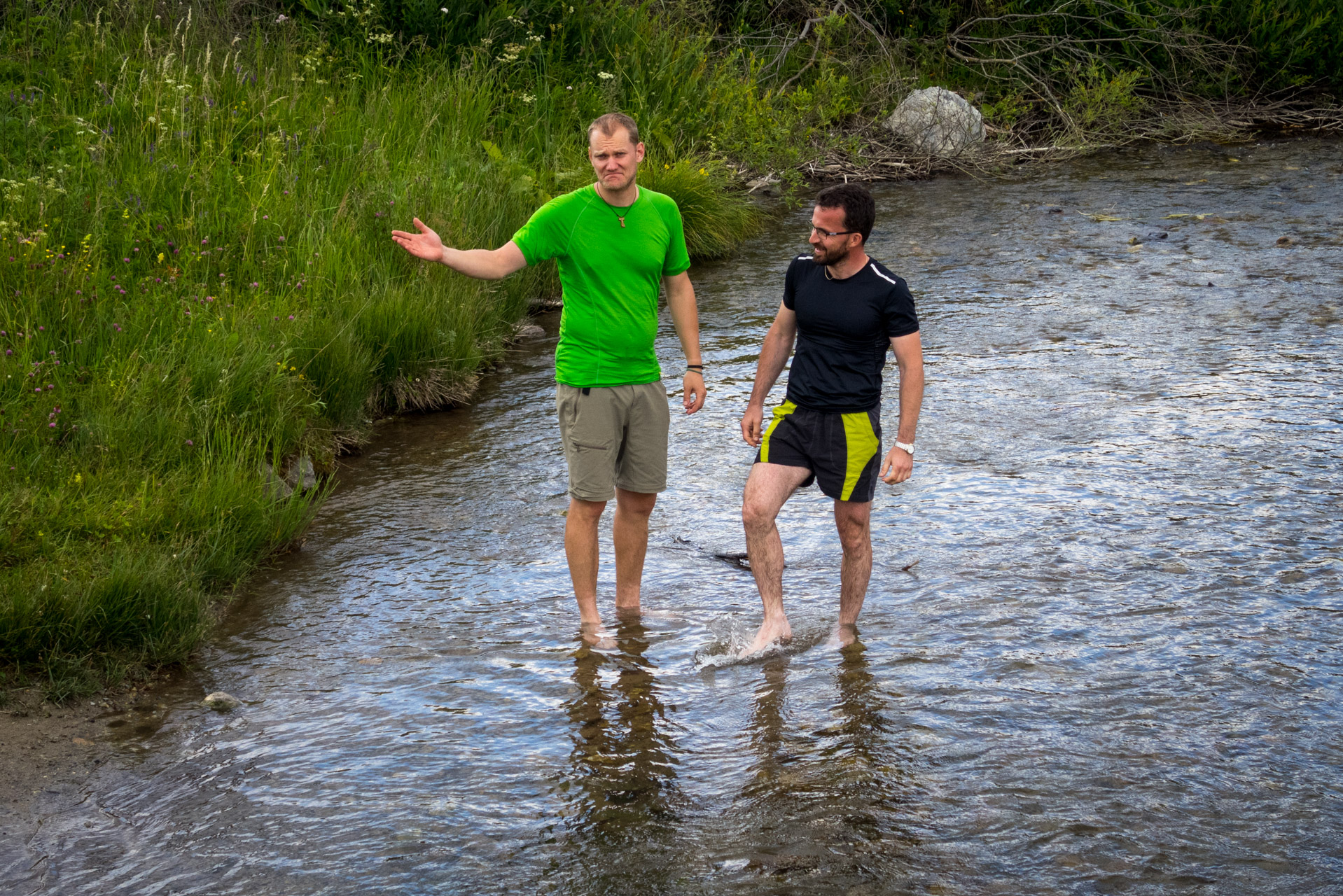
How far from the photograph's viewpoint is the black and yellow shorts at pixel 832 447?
15.9ft

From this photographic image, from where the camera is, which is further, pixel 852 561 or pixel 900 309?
pixel 852 561

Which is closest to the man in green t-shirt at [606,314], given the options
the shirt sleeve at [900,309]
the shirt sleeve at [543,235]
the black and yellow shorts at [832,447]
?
the shirt sleeve at [543,235]

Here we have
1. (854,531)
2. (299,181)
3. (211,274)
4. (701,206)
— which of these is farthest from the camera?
(701,206)

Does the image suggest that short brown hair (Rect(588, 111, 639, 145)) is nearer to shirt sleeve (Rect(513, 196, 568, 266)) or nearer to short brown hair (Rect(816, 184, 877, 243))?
shirt sleeve (Rect(513, 196, 568, 266))

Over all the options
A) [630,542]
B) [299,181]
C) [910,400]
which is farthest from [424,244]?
[299,181]

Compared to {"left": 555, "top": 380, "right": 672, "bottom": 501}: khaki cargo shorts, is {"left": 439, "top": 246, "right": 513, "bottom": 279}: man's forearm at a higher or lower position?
higher

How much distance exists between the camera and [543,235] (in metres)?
4.84

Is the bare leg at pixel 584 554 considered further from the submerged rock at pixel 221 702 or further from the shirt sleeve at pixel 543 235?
the submerged rock at pixel 221 702

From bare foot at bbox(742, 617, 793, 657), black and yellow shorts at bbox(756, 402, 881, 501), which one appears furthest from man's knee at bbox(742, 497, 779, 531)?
bare foot at bbox(742, 617, 793, 657)

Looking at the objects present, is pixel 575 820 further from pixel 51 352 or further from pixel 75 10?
pixel 75 10

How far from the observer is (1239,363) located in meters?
8.38

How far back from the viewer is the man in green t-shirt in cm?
482

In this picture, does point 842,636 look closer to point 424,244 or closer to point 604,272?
point 604,272

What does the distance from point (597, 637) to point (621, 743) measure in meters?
0.80
